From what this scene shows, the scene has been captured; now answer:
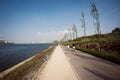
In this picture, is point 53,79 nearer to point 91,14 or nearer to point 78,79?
point 78,79

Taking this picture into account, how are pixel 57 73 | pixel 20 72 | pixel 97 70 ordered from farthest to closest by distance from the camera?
pixel 20 72 < pixel 97 70 < pixel 57 73

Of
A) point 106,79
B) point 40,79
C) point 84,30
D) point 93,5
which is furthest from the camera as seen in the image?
point 84,30

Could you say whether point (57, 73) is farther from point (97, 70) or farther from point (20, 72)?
point (20, 72)

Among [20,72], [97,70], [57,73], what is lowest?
[20,72]

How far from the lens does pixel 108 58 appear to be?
16.0 meters

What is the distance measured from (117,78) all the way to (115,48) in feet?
53.3

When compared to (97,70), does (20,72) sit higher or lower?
lower

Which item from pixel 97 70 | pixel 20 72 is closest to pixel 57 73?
pixel 97 70

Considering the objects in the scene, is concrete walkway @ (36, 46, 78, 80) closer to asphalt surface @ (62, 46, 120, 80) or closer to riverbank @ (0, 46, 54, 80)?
asphalt surface @ (62, 46, 120, 80)

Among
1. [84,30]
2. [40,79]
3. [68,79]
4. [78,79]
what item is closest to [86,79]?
[78,79]

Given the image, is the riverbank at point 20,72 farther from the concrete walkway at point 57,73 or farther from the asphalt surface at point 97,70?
the asphalt surface at point 97,70

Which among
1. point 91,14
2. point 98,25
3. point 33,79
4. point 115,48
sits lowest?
point 33,79

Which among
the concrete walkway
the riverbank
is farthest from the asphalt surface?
the riverbank

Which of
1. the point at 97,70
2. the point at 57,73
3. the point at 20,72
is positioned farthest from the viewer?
the point at 20,72
